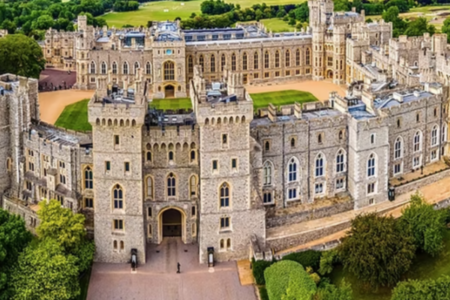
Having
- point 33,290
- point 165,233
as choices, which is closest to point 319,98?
point 165,233

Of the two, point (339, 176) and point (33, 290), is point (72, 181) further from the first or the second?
point (339, 176)

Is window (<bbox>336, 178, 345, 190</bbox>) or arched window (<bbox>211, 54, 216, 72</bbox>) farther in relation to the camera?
arched window (<bbox>211, 54, 216, 72</bbox>)

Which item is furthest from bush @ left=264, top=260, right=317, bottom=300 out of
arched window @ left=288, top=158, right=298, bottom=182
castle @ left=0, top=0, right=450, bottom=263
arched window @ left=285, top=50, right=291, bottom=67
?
arched window @ left=285, top=50, right=291, bottom=67

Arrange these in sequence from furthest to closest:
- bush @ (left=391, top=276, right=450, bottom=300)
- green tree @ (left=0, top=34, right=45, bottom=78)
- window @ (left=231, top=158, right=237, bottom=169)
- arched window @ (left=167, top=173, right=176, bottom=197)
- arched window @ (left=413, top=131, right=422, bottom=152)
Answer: green tree @ (left=0, top=34, right=45, bottom=78), arched window @ (left=413, top=131, right=422, bottom=152), arched window @ (left=167, top=173, right=176, bottom=197), window @ (left=231, top=158, right=237, bottom=169), bush @ (left=391, top=276, right=450, bottom=300)

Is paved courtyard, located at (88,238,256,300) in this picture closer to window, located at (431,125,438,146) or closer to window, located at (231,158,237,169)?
window, located at (231,158,237,169)

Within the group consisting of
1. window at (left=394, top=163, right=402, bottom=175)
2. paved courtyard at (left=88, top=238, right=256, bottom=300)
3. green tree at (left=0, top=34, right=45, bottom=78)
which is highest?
green tree at (left=0, top=34, right=45, bottom=78)

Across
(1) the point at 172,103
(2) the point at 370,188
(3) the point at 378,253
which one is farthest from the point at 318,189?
(1) the point at 172,103
